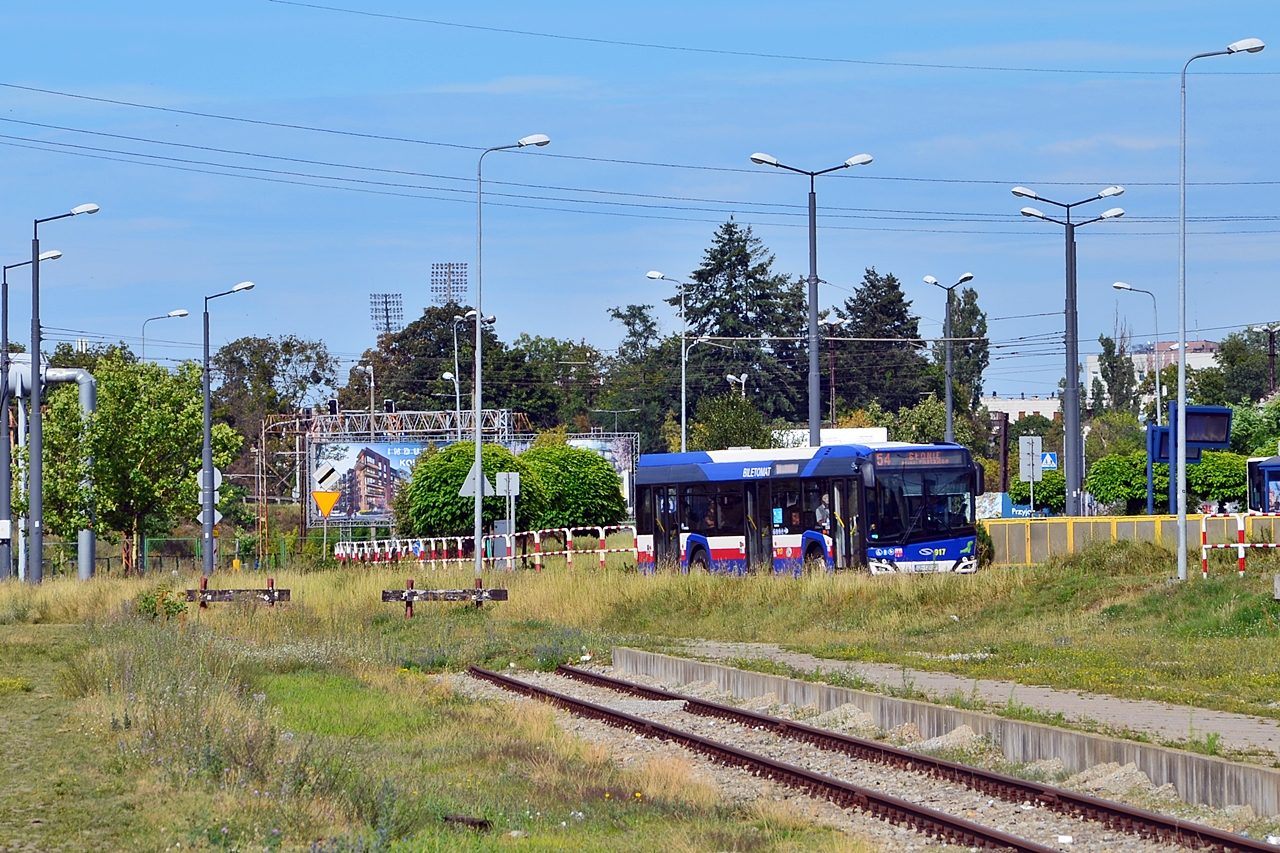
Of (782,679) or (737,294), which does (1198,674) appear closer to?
(782,679)

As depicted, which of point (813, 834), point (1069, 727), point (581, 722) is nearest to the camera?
point (813, 834)

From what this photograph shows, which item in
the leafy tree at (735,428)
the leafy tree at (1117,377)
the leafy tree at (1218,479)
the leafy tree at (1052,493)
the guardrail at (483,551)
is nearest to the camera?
the guardrail at (483,551)

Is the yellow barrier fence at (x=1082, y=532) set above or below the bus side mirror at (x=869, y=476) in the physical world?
below

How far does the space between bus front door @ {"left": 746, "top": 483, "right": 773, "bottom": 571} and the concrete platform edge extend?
1578cm

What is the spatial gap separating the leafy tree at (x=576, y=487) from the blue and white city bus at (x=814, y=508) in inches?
953

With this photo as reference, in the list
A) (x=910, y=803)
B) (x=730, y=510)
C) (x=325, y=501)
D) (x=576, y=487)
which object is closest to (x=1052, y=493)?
(x=576, y=487)

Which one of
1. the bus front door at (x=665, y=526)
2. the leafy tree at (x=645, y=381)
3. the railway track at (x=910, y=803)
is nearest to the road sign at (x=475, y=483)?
the bus front door at (x=665, y=526)

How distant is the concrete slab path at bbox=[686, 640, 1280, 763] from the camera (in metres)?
12.5

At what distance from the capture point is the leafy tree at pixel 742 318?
10906cm

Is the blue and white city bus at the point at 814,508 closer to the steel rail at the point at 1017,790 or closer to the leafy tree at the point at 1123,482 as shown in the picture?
the steel rail at the point at 1017,790

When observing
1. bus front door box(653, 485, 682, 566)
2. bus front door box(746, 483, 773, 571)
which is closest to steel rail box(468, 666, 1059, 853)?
bus front door box(746, 483, 773, 571)

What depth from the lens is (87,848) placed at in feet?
28.8

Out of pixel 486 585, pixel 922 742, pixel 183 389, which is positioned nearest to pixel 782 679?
pixel 922 742

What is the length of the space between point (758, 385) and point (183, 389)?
57.9 metres
